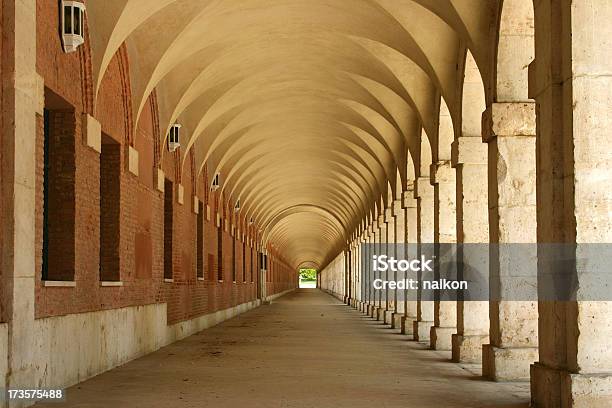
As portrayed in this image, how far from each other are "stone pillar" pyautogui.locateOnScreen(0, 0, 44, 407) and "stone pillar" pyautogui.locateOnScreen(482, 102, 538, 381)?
5674 millimetres

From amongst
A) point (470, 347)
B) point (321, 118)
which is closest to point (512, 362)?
point (470, 347)

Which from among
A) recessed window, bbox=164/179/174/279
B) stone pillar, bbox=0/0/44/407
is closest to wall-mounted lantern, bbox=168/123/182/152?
recessed window, bbox=164/179/174/279

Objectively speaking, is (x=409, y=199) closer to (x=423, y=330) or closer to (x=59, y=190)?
(x=423, y=330)

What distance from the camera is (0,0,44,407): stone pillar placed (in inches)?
335

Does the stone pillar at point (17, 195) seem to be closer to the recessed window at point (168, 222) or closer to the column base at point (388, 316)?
the recessed window at point (168, 222)

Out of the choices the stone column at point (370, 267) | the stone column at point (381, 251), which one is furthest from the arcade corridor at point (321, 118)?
the stone column at point (370, 267)

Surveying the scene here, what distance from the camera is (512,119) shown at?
11.0 m

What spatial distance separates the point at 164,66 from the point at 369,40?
167 inches

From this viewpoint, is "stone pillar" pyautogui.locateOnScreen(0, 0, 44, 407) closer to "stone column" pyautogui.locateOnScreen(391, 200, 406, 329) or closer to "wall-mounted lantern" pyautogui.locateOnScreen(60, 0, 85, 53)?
"wall-mounted lantern" pyautogui.locateOnScreen(60, 0, 85, 53)

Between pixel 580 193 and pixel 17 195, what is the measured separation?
17.9 feet

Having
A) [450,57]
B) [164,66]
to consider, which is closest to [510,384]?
[450,57]

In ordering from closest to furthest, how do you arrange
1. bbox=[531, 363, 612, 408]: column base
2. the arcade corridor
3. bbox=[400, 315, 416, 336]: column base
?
bbox=[531, 363, 612, 408]: column base → the arcade corridor → bbox=[400, 315, 416, 336]: column base

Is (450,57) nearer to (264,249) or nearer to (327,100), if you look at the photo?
(327,100)

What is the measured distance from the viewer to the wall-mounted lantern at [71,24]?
416 inches
